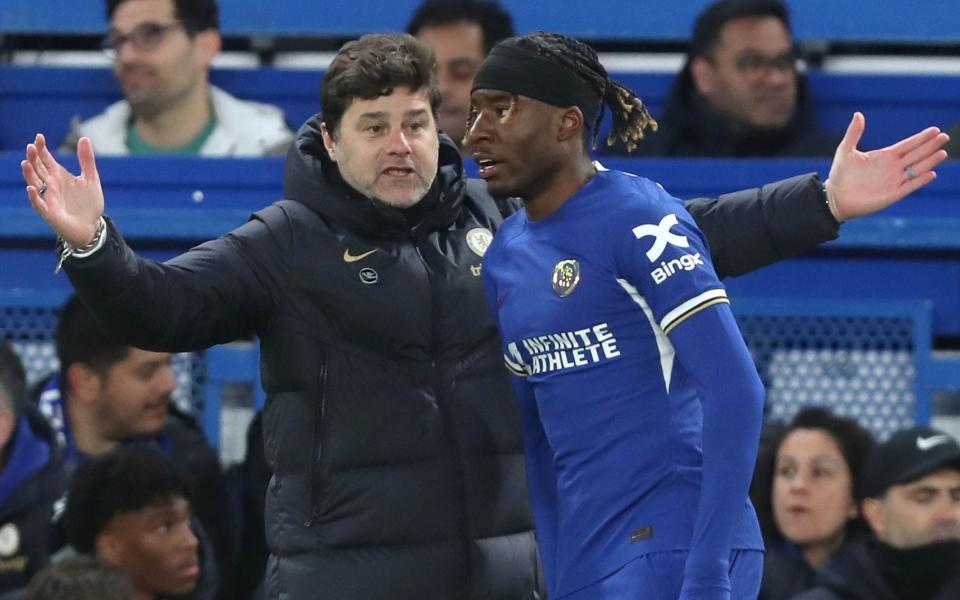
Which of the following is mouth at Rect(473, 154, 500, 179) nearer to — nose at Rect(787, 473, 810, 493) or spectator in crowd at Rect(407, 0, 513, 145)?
nose at Rect(787, 473, 810, 493)

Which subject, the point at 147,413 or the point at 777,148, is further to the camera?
the point at 777,148

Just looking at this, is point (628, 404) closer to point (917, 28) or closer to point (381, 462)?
point (381, 462)

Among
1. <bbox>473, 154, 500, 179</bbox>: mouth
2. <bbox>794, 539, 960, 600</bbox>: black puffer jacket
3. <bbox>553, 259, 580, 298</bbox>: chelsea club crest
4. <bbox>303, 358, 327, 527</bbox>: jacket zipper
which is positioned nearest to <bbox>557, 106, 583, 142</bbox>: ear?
<bbox>473, 154, 500, 179</bbox>: mouth

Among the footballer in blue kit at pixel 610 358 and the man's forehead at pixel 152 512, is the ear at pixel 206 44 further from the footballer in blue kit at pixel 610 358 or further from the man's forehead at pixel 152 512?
the footballer in blue kit at pixel 610 358

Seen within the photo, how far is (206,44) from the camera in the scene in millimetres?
5883

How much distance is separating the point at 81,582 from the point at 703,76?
255 centimetres

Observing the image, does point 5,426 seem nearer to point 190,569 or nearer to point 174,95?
point 190,569

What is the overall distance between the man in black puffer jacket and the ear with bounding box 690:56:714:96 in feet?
7.01

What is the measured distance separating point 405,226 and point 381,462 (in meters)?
0.45

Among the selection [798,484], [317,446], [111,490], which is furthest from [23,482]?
[798,484]

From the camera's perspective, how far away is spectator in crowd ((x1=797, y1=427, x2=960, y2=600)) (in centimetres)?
454

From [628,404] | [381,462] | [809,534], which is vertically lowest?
[809,534]

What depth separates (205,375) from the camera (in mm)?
5074

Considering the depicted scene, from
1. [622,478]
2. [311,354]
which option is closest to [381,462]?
[311,354]
